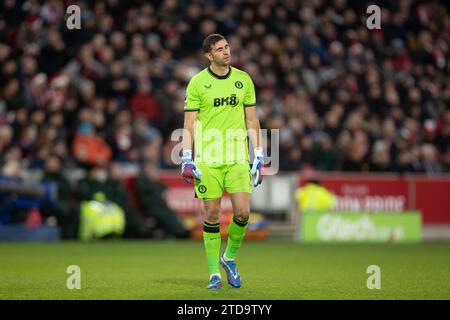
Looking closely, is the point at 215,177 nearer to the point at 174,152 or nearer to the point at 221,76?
the point at 221,76

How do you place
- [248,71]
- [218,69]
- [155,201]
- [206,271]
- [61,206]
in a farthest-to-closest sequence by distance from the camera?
1. [248,71]
2. [155,201]
3. [61,206]
4. [206,271]
5. [218,69]

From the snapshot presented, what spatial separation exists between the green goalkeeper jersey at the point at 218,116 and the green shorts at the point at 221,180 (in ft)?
0.21

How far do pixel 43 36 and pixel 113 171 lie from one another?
12.7 feet

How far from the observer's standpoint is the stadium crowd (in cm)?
2159

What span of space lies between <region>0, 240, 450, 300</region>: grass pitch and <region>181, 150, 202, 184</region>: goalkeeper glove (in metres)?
1.19

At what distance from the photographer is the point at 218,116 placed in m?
10.8

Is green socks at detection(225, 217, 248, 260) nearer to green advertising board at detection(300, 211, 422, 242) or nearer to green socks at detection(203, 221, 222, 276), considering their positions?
green socks at detection(203, 221, 222, 276)

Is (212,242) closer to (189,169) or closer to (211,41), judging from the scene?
(189,169)

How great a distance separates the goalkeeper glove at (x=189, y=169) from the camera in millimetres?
10523

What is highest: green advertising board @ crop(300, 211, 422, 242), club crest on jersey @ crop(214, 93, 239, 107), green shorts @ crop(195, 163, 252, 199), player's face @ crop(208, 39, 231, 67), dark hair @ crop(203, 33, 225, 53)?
dark hair @ crop(203, 33, 225, 53)

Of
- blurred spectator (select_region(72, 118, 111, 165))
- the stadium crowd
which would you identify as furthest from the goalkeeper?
blurred spectator (select_region(72, 118, 111, 165))

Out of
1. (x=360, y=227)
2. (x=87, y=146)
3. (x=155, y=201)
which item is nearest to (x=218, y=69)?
(x=87, y=146)

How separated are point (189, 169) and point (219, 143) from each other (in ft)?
1.59

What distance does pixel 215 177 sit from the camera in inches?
423
